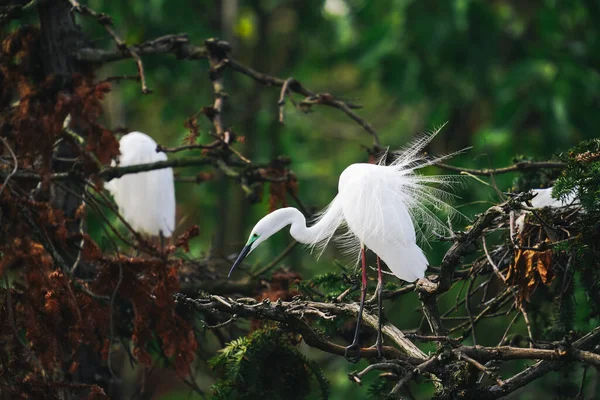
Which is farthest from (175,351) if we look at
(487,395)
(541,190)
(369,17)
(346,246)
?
(369,17)

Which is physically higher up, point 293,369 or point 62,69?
point 62,69

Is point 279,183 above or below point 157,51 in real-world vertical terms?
below

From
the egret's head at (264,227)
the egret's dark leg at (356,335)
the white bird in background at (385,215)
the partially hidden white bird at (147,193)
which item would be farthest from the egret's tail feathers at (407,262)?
the partially hidden white bird at (147,193)

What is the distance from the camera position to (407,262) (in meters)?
3.03

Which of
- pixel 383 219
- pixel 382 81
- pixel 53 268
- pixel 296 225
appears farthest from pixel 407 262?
pixel 382 81

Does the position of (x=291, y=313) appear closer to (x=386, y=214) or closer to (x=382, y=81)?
(x=386, y=214)

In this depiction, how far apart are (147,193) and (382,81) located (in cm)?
390

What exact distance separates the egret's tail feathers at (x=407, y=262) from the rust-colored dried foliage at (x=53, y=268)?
2.73ft

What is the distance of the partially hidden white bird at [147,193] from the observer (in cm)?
538

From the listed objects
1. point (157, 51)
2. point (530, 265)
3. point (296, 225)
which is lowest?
point (530, 265)

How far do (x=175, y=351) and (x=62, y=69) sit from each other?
1.43 m

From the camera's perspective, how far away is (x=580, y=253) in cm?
263

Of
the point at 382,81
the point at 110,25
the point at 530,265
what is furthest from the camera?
the point at 382,81

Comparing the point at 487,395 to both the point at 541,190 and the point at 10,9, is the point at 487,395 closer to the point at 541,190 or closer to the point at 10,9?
the point at 541,190
